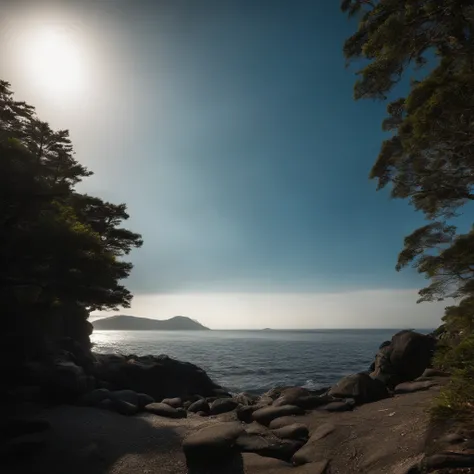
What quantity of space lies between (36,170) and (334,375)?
30.5 metres

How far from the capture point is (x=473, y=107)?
5609mm

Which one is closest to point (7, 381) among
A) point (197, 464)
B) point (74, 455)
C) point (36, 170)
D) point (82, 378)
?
point (82, 378)

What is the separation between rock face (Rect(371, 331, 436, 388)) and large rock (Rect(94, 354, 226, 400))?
11694 millimetres

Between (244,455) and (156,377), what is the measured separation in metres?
16.0

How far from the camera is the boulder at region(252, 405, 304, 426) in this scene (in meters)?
10.3

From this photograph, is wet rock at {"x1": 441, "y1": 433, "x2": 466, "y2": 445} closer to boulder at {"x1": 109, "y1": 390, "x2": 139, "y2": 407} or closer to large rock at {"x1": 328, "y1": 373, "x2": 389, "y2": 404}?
large rock at {"x1": 328, "y1": 373, "x2": 389, "y2": 404}

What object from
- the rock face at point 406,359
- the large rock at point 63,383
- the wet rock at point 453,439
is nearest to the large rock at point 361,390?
the rock face at point 406,359

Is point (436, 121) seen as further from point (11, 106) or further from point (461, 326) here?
point (11, 106)

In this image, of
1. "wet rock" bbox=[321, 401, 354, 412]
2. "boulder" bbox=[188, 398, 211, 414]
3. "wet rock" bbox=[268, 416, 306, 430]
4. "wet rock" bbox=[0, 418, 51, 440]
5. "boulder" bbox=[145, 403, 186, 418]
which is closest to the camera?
"wet rock" bbox=[0, 418, 51, 440]

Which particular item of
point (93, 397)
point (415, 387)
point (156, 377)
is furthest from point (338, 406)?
point (156, 377)

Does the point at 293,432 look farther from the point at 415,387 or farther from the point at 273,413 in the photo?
the point at 415,387

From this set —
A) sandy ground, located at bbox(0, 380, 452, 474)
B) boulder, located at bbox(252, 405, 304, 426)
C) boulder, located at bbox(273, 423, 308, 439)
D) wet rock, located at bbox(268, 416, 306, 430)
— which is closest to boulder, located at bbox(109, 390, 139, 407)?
sandy ground, located at bbox(0, 380, 452, 474)

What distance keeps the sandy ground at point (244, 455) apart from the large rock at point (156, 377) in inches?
398

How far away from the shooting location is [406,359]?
14.8m
